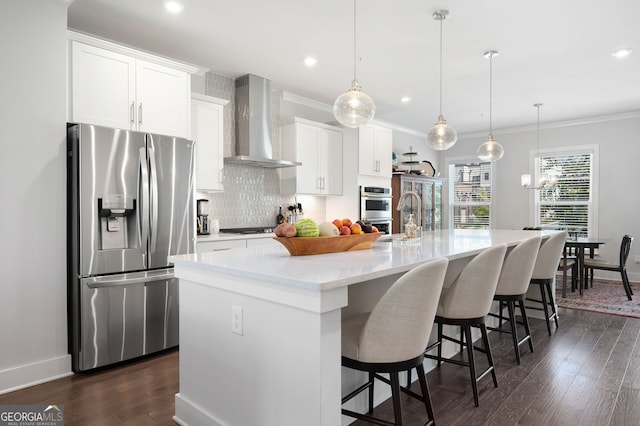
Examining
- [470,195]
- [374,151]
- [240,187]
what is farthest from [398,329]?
[470,195]

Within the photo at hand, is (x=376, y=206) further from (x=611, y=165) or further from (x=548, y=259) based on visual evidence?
(x=611, y=165)

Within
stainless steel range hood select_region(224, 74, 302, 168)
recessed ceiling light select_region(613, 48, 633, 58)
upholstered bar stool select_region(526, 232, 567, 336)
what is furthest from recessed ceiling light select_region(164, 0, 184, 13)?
recessed ceiling light select_region(613, 48, 633, 58)

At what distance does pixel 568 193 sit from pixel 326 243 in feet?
21.5

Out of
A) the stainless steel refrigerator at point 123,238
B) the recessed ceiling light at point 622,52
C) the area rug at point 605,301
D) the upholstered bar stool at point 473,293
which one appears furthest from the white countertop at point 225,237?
the recessed ceiling light at point 622,52

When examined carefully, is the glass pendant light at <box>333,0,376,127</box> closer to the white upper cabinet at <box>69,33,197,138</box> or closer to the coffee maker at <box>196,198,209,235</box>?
the white upper cabinet at <box>69,33,197,138</box>

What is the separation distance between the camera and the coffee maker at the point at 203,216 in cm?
427

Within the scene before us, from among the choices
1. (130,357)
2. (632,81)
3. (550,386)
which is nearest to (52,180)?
(130,357)

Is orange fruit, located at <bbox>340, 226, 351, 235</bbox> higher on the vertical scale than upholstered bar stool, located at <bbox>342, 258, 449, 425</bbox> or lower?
higher

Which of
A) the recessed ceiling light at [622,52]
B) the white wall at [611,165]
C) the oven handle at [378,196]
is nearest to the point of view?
the recessed ceiling light at [622,52]

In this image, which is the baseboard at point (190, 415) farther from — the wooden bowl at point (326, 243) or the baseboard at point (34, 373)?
the baseboard at point (34, 373)

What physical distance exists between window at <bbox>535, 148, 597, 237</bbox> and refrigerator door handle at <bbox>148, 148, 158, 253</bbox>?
6.35 metres

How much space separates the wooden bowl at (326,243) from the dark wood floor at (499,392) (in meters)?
0.95

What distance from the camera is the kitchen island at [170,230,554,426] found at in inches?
61.2

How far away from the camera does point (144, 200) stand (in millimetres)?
3131
